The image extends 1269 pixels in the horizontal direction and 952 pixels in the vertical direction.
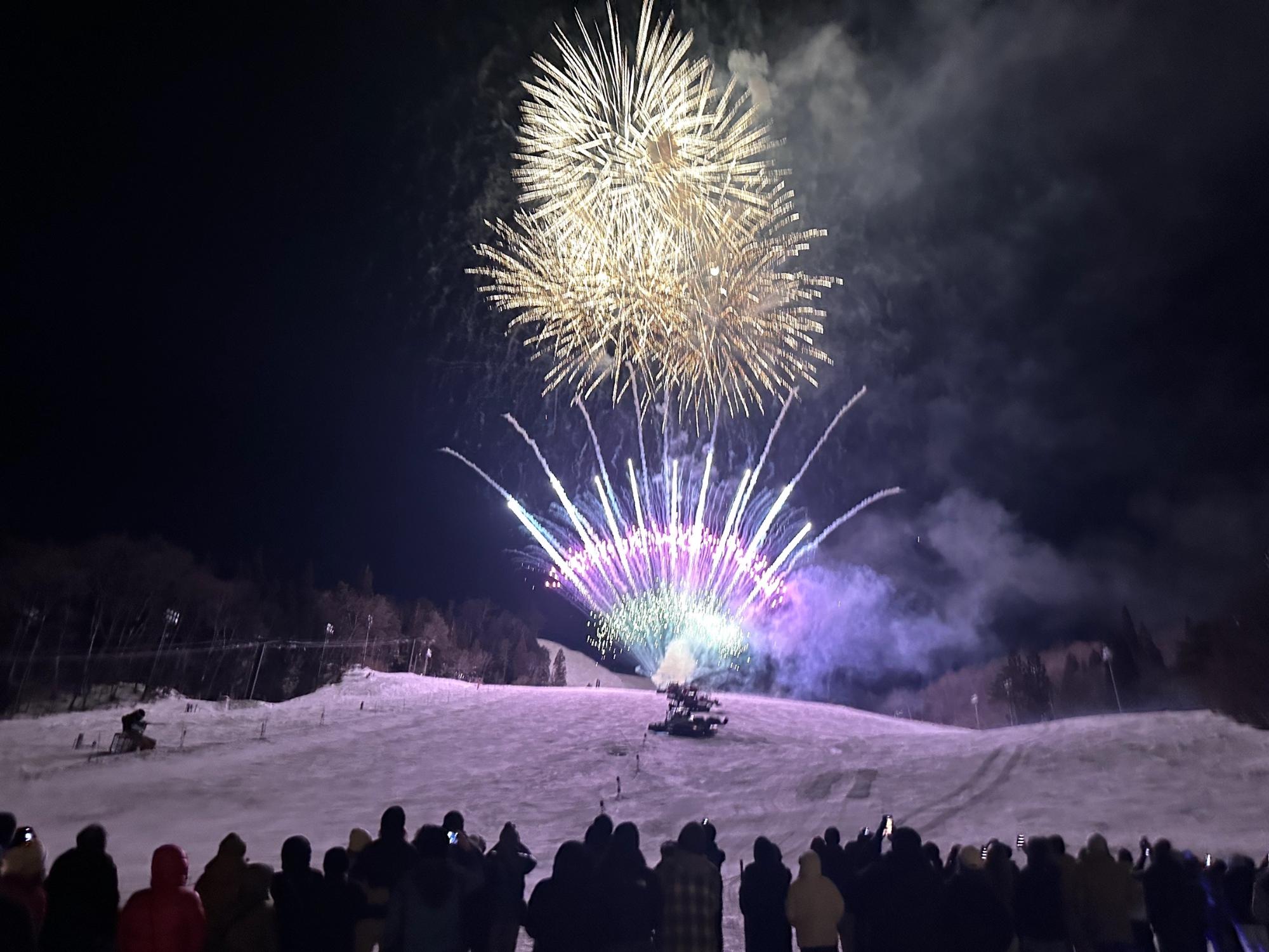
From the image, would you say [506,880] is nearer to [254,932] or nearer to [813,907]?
[254,932]

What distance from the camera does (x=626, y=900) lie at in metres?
5.20

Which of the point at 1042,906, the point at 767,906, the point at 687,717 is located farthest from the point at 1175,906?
the point at 687,717

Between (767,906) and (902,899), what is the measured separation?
1053mm

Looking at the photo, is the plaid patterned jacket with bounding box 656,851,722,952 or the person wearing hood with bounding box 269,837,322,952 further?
the plaid patterned jacket with bounding box 656,851,722,952

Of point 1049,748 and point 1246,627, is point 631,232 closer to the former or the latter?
point 1049,748

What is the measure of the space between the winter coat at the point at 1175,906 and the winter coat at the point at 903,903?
297 centimetres

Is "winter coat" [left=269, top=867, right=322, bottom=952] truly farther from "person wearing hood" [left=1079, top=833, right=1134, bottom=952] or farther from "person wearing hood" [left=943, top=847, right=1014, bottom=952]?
"person wearing hood" [left=1079, top=833, right=1134, bottom=952]

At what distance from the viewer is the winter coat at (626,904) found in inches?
202

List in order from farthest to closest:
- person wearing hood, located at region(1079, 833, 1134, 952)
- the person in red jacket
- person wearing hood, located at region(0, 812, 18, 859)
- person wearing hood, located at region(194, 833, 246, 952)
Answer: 1. person wearing hood, located at region(1079, 833, 1134, 952)
2. person wearing hood, located at region(0, 812, 18, 859)
3. person wearing hood, located at region(194, 833, 246, 952)
4. the person in red jacket

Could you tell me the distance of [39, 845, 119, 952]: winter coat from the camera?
16.1 ft

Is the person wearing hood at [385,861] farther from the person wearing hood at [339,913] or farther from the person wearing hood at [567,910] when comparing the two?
the person wearing hood at [567,910]

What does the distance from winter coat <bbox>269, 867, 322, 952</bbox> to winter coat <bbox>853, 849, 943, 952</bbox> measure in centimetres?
421

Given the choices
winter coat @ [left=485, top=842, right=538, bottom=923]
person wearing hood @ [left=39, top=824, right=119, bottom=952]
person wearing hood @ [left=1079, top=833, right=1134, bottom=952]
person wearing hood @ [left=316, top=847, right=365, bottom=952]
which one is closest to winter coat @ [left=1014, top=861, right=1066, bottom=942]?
person wearing hood @ [left=1079, top=833, right=1134, bottom=952]

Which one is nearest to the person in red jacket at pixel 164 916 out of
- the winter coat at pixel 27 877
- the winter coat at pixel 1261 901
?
the winter coat at pixel 27 877
